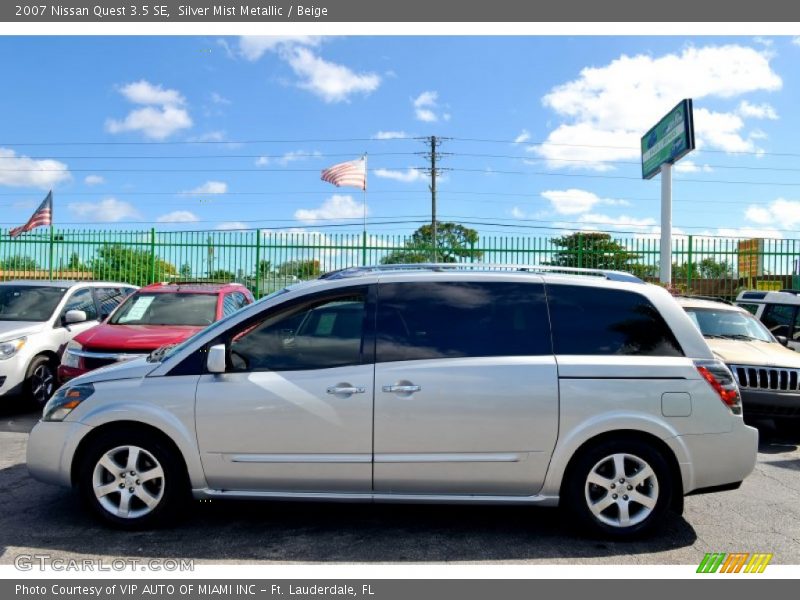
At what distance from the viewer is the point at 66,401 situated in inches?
169

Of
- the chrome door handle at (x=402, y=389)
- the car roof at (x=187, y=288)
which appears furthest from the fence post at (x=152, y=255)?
the chrome door handle at (x=402, y=389)

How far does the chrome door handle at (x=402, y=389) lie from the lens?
402cm

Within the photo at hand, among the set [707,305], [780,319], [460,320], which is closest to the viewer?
[460,320]

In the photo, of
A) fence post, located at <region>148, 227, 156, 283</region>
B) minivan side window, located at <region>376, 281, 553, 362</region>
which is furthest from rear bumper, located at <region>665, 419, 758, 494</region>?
fence post, located at <region>148, 227, 156, 283</region>

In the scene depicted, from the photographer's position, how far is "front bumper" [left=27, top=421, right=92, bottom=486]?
13.8 ft

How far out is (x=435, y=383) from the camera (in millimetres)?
4027

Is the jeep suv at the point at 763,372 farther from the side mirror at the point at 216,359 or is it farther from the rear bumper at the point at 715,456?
the side mirror at the point at 216,359

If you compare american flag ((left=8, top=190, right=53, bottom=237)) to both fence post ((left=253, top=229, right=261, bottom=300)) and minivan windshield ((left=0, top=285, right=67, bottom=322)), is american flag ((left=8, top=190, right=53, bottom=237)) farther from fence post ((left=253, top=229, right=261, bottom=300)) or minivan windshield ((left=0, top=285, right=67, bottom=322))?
minivan windshield ((left=0, top=285, right=67, bottom=322))

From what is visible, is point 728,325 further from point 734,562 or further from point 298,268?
point 298,268

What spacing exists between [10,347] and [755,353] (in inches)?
349

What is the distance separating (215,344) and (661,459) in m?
3.05

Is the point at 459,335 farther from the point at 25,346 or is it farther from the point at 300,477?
the point at 25,346

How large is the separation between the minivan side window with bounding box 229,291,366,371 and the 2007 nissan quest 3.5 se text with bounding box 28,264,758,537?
0.03ft

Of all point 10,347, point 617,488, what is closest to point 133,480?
point 617,488
